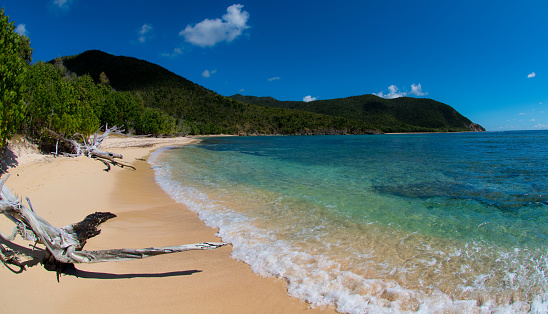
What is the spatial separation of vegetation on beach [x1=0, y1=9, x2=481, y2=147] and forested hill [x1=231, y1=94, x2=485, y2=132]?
0.54 metres

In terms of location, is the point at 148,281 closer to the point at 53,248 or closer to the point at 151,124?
the point at 53,248

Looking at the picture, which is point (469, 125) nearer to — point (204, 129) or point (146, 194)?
point (204, 129)

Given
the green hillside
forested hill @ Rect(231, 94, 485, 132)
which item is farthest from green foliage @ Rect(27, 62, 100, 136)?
forested hill @ Rect(231, 94, 485, 132)

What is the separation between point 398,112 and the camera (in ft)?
529

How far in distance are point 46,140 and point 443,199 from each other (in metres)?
23.9

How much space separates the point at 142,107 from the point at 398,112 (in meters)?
150

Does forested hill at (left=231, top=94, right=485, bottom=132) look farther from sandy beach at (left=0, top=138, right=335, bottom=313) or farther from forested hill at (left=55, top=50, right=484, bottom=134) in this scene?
sandy beach at (left=0, top=138, right=335, bottom=313)

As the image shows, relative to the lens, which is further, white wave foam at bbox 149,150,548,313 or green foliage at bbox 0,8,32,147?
green foliage at bbox 0,8,32,147

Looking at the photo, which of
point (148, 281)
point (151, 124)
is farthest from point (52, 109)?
point (151, 124)

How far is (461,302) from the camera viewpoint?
136 inches

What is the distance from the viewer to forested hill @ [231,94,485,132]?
486 feet

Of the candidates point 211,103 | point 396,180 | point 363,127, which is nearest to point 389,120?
point 363,127

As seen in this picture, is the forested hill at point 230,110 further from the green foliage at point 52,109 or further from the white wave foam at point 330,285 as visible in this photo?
the white wave foam at point 330,285

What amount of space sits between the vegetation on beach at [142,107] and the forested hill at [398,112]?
540mm
